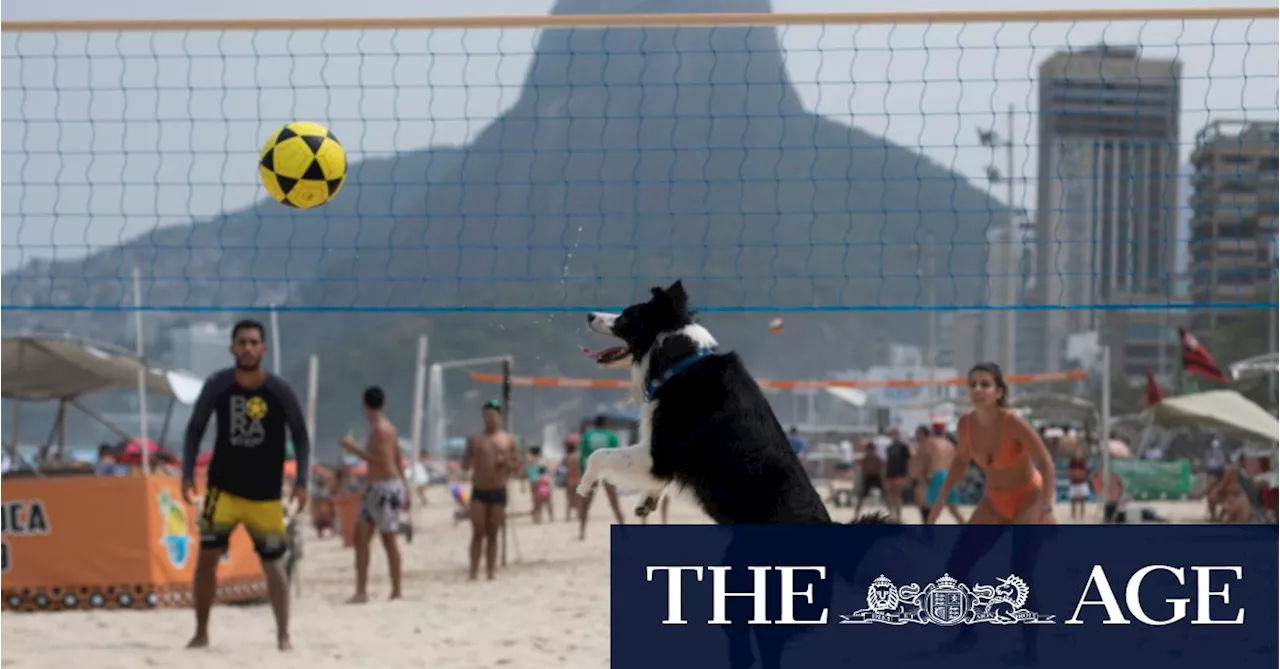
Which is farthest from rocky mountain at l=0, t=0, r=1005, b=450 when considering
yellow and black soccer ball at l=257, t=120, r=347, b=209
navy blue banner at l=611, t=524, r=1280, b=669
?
navy blue banner at l=611, t=524, r=1280, b=669

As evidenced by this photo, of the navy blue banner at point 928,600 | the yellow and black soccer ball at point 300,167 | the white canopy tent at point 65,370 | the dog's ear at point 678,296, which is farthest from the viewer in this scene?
the white canopy tent at point 65,370

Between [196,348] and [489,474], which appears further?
[196,348]

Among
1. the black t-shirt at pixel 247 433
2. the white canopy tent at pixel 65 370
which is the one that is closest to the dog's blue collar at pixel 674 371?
the black t-shirt at pixel 247 433

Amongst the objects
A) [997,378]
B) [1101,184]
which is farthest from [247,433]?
[1101,184]

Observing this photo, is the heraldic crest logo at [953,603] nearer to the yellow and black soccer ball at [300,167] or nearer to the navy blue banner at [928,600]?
the navy blue banner at [928,600]

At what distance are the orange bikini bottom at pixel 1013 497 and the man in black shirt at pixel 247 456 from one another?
3135 mm

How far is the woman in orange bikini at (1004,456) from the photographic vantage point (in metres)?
6.70

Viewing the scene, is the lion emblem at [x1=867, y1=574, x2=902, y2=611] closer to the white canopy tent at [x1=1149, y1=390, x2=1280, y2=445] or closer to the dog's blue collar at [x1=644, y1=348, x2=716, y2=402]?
the dog's blue collar at [x1=644, y1=348, x2=716, y2=402]

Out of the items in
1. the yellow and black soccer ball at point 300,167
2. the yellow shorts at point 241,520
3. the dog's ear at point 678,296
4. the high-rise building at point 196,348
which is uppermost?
the high-rise building at point 196,348

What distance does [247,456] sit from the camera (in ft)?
23.2

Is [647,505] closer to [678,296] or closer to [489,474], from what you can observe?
[678,296]

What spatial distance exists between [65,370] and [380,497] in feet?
12.6

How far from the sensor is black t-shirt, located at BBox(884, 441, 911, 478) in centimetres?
1928

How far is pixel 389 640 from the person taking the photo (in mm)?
7879
